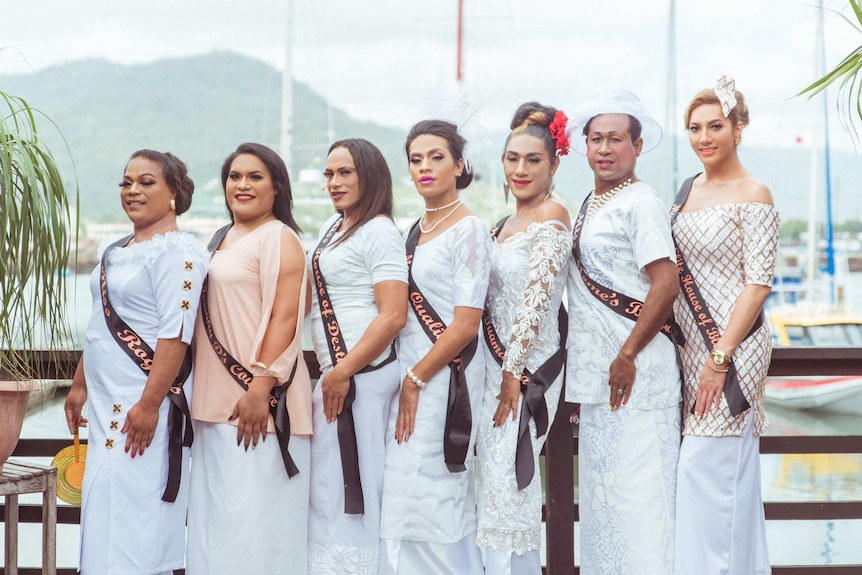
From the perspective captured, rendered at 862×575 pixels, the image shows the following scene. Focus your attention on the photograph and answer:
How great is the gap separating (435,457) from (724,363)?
3.04 feet

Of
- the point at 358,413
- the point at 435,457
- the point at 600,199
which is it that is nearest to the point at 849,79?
the point at 600,199

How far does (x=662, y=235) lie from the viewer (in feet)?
9.41

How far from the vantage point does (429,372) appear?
115 inches

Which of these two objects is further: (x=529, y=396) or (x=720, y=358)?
(x=529, y=396)

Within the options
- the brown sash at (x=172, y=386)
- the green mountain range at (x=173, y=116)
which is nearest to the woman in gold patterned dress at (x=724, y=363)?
the brown sash at (x=172, y=386)

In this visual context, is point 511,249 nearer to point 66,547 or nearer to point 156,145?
point 66,547

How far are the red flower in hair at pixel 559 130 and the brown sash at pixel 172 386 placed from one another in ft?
4.48


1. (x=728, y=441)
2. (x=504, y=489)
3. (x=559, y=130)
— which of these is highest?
(x=559, y=130)

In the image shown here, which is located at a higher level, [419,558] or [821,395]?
[419,558]

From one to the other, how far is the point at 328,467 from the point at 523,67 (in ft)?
178

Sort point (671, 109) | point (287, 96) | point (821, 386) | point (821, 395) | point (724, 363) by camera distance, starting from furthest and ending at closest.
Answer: point (821, 395) < point (821, 386) < point (671, 109) < point (287, 96) < point (724, 363)

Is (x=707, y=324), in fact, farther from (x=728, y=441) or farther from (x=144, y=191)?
(x=144, y=191)

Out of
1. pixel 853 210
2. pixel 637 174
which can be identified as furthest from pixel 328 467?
pixel 853 210

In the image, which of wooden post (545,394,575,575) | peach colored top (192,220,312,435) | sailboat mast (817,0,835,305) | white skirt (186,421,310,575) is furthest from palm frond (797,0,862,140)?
sailboat mast (817,0,835,305)
